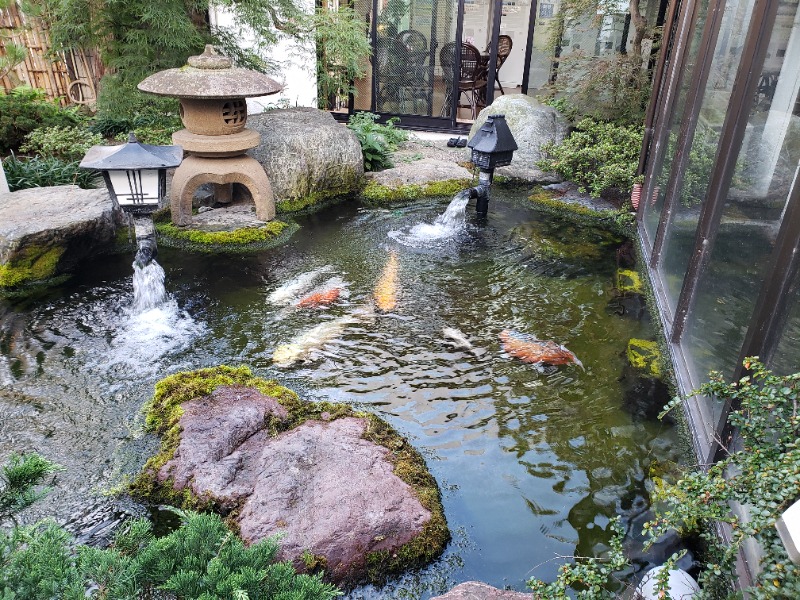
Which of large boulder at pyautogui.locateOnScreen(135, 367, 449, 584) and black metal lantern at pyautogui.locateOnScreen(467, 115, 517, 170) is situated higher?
black metal lantern at pyautogui.locateOnScreen(467, 115, 517, 170)

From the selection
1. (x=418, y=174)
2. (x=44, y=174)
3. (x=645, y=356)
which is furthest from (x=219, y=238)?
(x=645, y=356)

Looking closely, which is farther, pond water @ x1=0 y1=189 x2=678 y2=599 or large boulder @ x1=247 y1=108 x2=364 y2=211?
large boulder @ x1=247 y1=108 x2=364 y2=211

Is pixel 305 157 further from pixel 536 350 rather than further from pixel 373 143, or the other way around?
pixel 536 350

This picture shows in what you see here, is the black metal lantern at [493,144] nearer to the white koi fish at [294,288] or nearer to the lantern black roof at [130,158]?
the white koi fish at [294,288]

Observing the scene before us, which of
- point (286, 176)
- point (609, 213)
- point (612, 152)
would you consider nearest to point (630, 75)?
point (612, 152)

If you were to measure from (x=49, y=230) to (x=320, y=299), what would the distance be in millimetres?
2907

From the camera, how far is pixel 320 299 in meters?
5.89

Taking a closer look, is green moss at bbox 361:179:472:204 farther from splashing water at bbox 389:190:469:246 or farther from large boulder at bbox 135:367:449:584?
large boulder at bbox 135:367:449:584


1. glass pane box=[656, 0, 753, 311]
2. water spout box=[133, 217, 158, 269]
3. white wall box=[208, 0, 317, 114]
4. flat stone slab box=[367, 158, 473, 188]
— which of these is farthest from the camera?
white wall box=[208, 0, 317, 114]

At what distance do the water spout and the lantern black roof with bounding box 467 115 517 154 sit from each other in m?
4.06

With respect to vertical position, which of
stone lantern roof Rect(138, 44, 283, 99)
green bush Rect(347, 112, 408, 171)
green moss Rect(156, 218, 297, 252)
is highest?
stone lantern roof Rect(138, 44, 283, 99)

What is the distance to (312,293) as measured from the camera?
601 centimetres

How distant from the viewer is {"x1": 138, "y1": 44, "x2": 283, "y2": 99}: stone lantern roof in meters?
6.77

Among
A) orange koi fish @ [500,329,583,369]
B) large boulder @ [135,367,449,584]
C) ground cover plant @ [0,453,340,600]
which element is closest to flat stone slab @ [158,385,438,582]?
large boulder @ [135,367,449,584]
